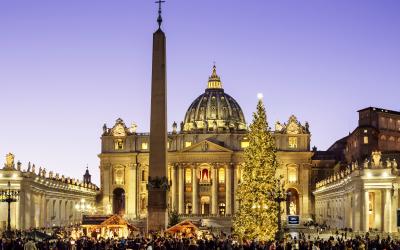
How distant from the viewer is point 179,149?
142000 mm

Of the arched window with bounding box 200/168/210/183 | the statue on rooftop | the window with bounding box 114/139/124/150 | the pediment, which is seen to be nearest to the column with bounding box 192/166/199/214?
the arched window with bounding box 200/168/210/183

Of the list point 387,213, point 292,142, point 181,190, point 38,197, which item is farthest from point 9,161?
point 292,142

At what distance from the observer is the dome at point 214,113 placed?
161875 mm

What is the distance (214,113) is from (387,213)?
86287 millimetres

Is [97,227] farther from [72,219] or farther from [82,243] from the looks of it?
[72,219]

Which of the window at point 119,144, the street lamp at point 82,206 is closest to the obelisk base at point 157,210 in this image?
the street lamp at point 82,206

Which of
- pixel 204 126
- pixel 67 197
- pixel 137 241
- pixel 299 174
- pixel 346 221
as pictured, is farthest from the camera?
pixel 204 126

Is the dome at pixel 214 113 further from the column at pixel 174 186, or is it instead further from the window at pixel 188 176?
the column at pixel 174 186

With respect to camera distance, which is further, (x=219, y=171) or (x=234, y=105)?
(x=234, y=105)

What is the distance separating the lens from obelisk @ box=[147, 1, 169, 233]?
47.8 metres

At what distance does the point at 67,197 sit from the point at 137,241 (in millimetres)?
79219

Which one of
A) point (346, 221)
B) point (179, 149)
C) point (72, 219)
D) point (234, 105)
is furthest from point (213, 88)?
point (346, 221)

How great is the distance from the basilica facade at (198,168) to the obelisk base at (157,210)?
87126 mm

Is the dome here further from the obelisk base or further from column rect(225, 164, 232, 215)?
the obelisk base
